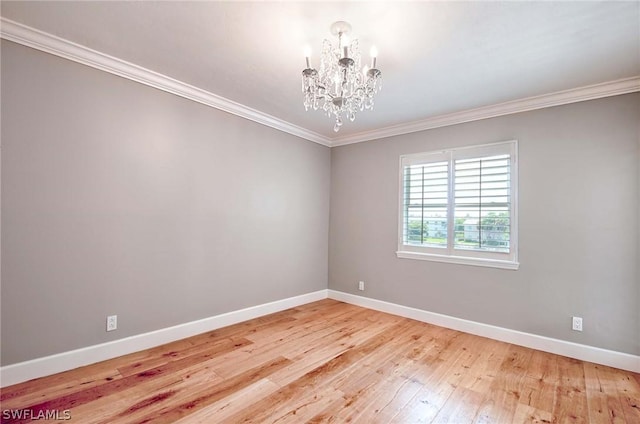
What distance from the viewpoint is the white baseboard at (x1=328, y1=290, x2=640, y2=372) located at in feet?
8.80

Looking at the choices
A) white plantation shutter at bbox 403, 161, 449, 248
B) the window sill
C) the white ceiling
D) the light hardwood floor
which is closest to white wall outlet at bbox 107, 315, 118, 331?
the light hardwood floor

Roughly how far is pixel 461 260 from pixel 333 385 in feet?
7.28

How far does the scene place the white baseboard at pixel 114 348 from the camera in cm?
218

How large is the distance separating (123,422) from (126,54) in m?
2.78

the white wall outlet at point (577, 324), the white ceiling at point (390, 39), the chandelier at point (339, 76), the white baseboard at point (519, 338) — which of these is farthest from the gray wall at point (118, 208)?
the white wall outlet at point (577, 324)

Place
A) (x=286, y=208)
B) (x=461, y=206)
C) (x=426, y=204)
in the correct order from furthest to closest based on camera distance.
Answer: (x=286, y=208) → (x=426, y=204) → (x=461, y=206)

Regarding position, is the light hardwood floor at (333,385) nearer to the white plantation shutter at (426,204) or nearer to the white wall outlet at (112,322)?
the white wall outlet at (112,322)

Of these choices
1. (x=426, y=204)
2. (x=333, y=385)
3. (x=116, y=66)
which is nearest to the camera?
(x=333, y=385)

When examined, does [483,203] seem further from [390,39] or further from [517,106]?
[390,39]

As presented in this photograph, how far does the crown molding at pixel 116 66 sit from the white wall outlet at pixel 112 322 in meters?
2.19

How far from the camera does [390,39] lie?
7.18 ft

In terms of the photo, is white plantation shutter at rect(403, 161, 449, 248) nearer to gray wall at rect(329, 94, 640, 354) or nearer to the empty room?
the empty room

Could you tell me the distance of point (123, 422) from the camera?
1.82 metres

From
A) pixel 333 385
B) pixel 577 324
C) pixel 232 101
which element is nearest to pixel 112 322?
pixel 333 385
